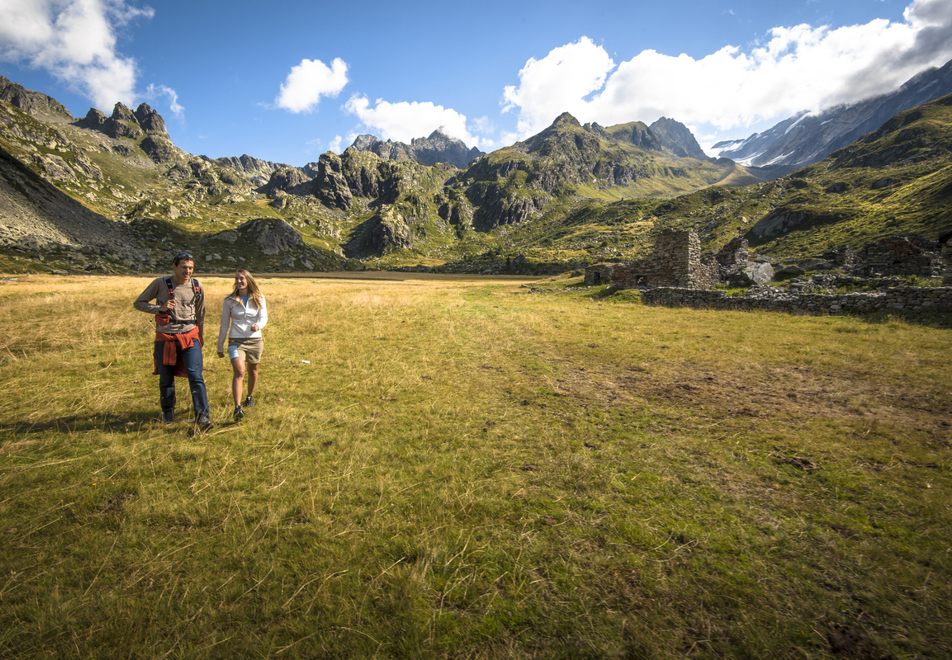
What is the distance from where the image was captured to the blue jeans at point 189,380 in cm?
610

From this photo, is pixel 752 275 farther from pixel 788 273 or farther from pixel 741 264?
pixel 788 273

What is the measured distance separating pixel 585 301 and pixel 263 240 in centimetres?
Answer: 17884

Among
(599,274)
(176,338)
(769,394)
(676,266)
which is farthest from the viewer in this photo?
(599,274)

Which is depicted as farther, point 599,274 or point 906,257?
point 599,274

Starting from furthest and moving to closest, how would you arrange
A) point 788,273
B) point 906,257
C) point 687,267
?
point 788,273 < point 687,267 < point 906,257

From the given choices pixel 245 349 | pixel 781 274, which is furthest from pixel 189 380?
pixel 781 274

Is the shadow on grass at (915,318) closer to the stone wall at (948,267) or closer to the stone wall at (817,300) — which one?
the stone wall at (817,300)

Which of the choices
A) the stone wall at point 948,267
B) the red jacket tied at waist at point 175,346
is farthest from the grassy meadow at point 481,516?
the stone wall at point 948,267

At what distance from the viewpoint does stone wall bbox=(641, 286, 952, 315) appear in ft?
48.1

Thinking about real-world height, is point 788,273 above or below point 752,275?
above

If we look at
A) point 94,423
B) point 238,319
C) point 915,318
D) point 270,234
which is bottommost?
point 94,423

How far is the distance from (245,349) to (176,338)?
3.57ft

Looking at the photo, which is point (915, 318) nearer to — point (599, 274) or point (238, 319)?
point (599, 274)

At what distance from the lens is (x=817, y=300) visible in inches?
676
